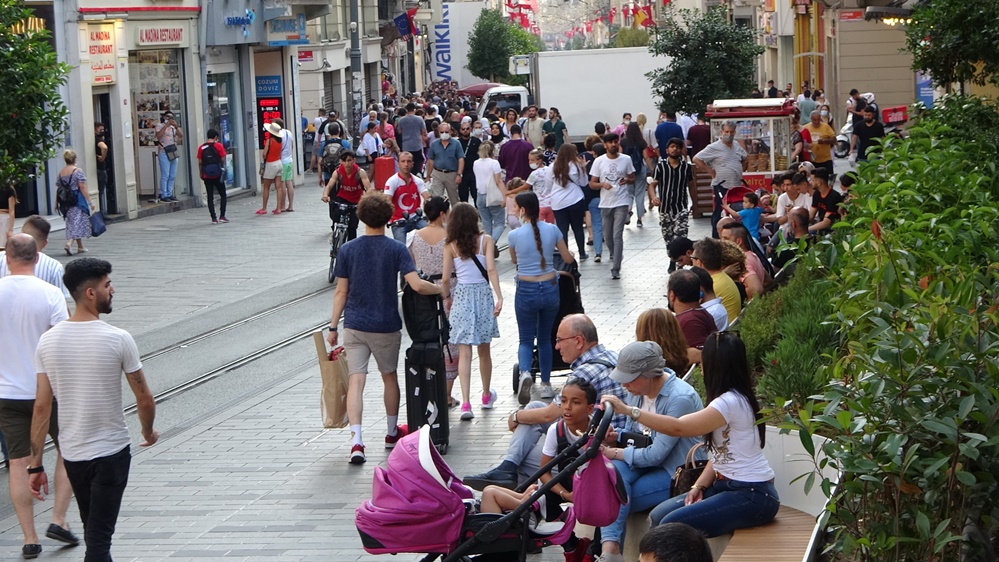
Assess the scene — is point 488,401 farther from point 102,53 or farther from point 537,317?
point 102,53

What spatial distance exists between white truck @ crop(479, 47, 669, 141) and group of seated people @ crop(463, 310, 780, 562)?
2851cm

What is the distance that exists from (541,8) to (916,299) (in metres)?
196

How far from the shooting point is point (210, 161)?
25.2m

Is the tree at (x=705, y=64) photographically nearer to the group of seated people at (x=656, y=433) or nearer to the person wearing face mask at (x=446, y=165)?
the person wearing face mask at (x=446, y=165)

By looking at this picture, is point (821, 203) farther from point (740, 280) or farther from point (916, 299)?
point (916, 299)

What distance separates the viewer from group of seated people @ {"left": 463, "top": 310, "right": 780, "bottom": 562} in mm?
6551

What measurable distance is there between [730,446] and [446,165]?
15.2 m

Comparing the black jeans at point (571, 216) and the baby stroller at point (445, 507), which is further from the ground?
the black jeans at point (571, 216)

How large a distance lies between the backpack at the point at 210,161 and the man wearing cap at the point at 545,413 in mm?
17639

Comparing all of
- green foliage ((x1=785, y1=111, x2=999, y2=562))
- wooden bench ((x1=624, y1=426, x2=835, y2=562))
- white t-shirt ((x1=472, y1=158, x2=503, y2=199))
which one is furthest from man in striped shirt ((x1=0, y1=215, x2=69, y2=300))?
white t-shirt ((x1=472, y1=158, x2=503, y2=199))

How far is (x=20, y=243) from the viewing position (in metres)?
8.23

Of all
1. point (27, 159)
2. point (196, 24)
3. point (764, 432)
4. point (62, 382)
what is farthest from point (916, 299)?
point (196, 24)

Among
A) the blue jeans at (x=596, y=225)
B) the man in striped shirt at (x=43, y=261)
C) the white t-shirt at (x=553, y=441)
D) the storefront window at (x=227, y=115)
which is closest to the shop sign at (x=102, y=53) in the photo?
the storefront window at (x=227, y=115)

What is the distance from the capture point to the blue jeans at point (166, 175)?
28156 millimetres
